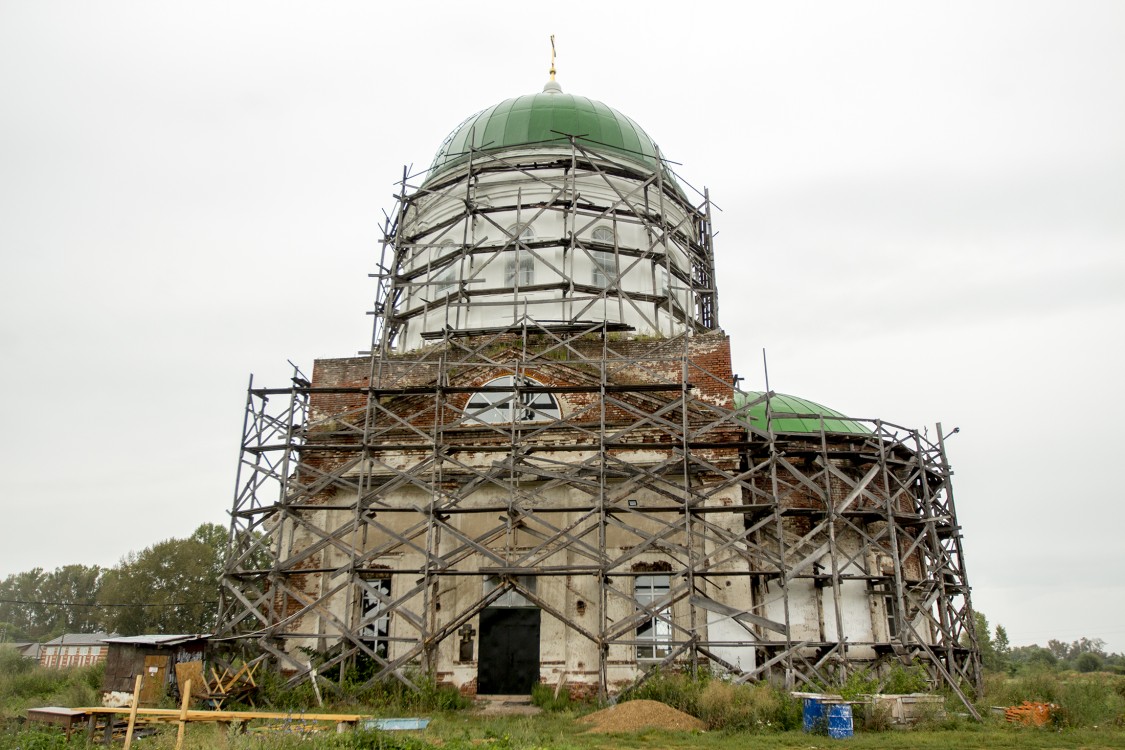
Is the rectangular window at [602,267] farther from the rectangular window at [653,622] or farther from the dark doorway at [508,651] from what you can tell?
the dark doorway at [508,651]

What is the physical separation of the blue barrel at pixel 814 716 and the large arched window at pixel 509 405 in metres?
7.83

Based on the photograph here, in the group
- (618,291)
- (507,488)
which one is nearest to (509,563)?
(507,488)

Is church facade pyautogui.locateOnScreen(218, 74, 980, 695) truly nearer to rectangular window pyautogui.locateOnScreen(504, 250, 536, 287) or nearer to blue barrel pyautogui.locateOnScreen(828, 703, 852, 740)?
rectangular window pyautogui.locateOnScreen(504, 250, 536, 287)

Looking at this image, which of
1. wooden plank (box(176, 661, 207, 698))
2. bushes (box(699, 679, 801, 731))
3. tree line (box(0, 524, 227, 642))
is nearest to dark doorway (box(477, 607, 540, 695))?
bushes (box(699, 679, 801, 731))

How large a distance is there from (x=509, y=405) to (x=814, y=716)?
8.92 metres

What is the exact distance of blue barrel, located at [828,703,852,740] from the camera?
39.1ft

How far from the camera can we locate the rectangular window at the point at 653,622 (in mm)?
16375

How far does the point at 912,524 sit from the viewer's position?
19.0 metres

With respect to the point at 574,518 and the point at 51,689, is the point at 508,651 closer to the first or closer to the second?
the point at 574,518

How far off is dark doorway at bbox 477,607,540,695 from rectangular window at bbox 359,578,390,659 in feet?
6.52

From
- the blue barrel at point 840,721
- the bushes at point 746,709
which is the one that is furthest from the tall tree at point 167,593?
the blue barrel at point 840,721

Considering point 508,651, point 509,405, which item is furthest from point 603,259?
point 508,651

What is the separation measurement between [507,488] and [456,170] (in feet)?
31.8

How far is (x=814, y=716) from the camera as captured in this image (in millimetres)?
12398
